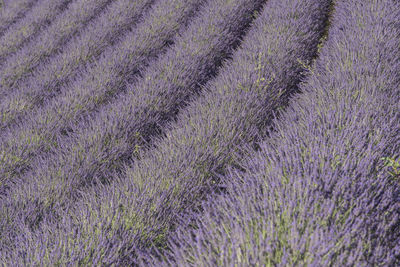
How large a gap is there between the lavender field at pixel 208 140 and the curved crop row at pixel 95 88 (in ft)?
0.06

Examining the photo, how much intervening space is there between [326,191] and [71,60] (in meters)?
3.59

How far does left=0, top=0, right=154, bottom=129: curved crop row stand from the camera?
3.60 meters

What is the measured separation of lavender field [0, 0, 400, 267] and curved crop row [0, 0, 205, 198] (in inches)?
0.7

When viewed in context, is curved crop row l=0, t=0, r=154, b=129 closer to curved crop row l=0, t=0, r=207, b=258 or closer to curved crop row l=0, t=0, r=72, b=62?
curved crop row l=0, t=0, r=207, b=258

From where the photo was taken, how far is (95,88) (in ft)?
11.3

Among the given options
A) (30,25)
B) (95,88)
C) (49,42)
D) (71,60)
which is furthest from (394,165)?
(30,25)

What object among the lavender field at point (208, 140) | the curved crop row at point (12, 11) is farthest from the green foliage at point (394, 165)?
the curved crop row at point (12, 11)

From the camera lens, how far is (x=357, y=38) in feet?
9.65

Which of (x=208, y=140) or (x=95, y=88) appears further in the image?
(x=95, y=88)

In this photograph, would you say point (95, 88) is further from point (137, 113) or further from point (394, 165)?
point (394, 165)

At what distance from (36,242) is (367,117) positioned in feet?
7.02

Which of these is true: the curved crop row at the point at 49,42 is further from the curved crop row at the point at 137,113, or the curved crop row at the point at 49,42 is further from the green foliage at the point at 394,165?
the green foliage at the point at 394,165

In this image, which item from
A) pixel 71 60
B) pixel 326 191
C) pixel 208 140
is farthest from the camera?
pixel 71 60

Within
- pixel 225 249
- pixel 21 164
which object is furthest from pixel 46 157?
pixel 225 249
